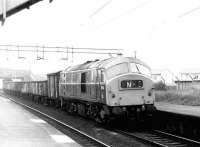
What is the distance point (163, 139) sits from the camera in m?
13.7

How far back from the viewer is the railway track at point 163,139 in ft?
40.6

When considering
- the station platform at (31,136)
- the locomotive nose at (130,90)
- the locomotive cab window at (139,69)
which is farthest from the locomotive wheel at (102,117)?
the locomotive cab window at (139,69)

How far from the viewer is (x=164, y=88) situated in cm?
4728

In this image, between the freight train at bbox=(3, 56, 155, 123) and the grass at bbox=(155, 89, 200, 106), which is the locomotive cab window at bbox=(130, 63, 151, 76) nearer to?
the freight train at bbox=(3, 56, 155, 123)

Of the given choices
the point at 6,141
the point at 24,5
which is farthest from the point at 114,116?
the point at 24,5

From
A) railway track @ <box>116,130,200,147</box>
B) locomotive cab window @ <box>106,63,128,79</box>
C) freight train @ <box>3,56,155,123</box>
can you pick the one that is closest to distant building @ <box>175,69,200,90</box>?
freight train @ <box>3,56,155,123</box>

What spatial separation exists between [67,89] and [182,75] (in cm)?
7175

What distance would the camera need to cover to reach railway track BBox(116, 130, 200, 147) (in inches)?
487

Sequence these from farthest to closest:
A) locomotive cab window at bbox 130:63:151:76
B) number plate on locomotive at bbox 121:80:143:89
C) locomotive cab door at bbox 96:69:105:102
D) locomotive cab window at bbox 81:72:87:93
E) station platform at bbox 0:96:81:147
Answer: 1. locomotive cab window at bbox 81:72:87:93
2. locomotive cab window at bbox 130:63:151:76
3. locomotive cab door at bbox 96:69:105:102
4. number plate on locomotive at bbox 121:80:143:89
5. station platform at bbox 0:96:81:147

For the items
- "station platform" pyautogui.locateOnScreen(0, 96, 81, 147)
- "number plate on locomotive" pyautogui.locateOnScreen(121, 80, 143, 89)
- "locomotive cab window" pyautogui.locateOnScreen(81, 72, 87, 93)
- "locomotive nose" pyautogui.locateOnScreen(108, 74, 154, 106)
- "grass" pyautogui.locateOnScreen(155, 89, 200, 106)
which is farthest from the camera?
"grass" pyautogui.locateOnScreen(155, 89, 200, 106)

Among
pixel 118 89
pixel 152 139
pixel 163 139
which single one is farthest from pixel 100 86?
pixel 163 139

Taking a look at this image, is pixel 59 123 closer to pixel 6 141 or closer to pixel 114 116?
pixel 114 116

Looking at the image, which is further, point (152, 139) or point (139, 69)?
point (139, 69)

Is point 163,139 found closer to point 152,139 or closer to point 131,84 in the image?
point 152,139
